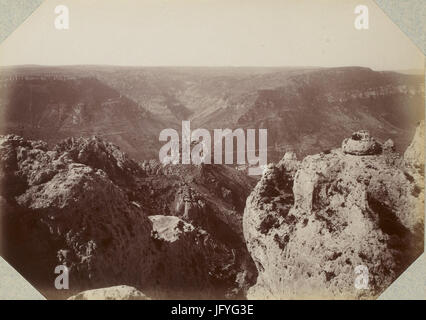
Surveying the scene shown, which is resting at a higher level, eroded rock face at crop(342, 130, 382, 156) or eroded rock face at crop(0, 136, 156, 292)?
eroded rock face at crop(342, 130, 382, 156)

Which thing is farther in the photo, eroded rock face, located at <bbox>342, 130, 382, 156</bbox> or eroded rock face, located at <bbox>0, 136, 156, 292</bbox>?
eroded rock face, located at <bbox>342, 130, 382, 156</bbox>

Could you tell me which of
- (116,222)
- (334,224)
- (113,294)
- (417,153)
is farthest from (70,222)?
(417,153)

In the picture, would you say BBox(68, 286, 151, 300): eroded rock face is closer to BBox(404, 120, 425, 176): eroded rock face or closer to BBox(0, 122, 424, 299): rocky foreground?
BBox(0, 122, 424, 299): rocky foreground

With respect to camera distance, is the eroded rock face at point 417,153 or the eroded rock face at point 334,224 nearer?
the eroded rock face at point 334,224

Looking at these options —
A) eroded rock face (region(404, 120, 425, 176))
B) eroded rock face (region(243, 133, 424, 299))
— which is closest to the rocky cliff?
eroded rock face (region(243, 133, 424, 299))

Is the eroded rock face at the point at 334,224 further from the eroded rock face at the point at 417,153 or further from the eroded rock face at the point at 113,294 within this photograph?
the eroded rock face at the point at 113,294

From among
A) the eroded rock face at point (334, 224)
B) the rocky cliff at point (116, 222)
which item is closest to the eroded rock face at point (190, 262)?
the rocky cliff at point (116, 222)

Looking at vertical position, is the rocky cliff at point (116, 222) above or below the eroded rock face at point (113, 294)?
above
